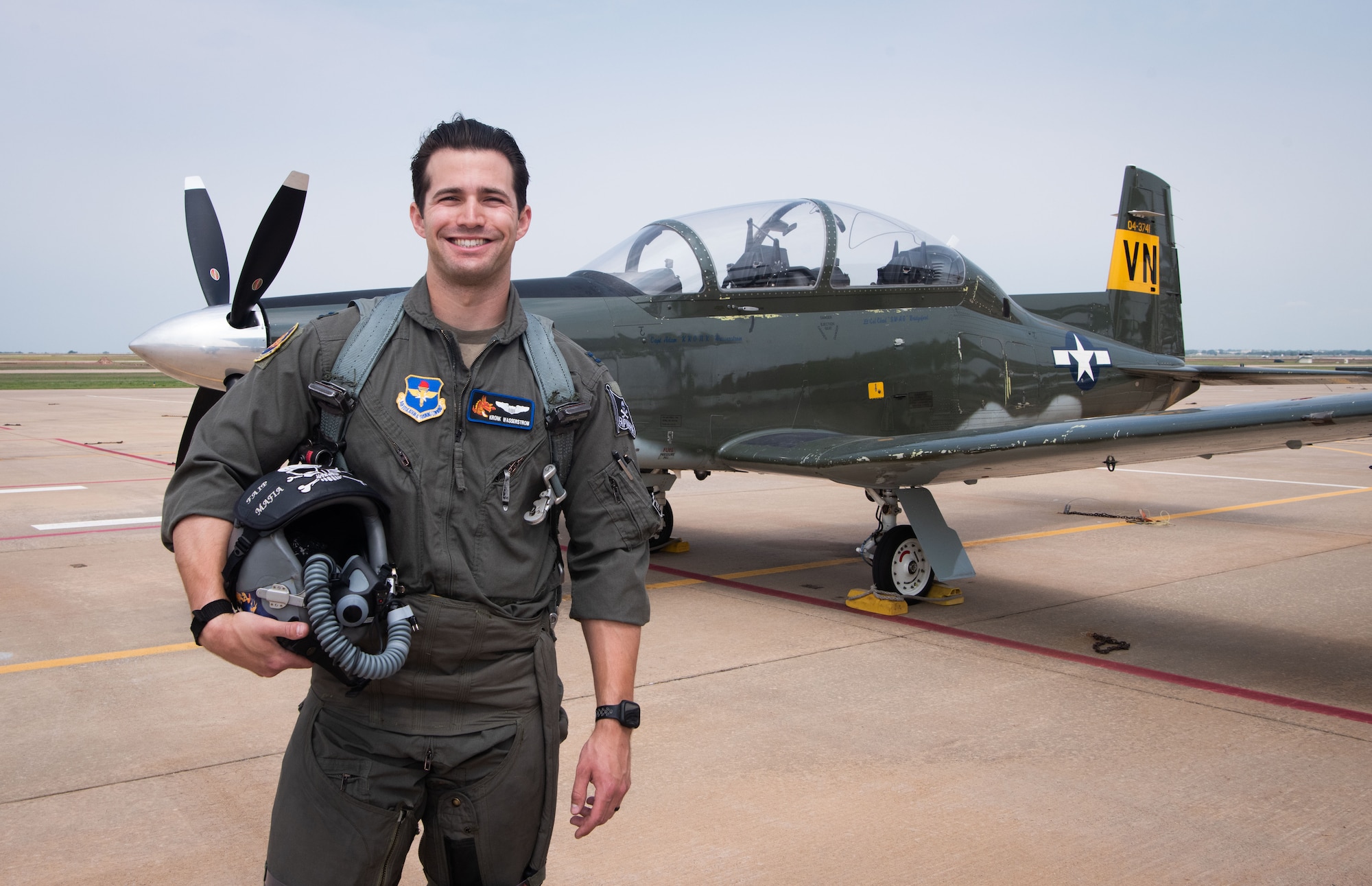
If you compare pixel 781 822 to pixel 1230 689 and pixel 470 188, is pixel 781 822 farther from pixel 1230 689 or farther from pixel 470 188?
pixel 1230 689

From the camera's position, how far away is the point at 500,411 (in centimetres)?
189

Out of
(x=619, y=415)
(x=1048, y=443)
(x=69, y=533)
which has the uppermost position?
(x=619, y=415)

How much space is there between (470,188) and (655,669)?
3572mm

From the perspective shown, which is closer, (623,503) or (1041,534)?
(623,503)

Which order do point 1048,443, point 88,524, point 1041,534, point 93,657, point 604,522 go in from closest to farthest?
1. point 604,522
2. point 93,657
3. point 1048,443
4. point 88,524
5. point 1041,534

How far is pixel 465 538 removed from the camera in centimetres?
184

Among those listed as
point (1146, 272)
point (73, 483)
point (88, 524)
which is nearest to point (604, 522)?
point (88, 524)

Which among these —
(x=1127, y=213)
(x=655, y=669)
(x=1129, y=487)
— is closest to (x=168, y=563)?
(x=655, y=669)

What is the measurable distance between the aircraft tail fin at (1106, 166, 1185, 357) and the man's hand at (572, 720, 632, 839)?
9.12m

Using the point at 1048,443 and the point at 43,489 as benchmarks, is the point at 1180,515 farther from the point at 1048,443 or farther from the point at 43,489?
the point at 43,489

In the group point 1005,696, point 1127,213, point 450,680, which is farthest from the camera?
point 1127,213

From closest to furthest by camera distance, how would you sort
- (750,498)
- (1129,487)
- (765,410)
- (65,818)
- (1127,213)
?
(65,818)
(765,410)
(1127,213)
(750,498)
(1129,487)

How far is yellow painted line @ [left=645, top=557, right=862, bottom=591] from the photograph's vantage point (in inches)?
282

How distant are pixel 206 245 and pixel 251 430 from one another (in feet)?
14.2
